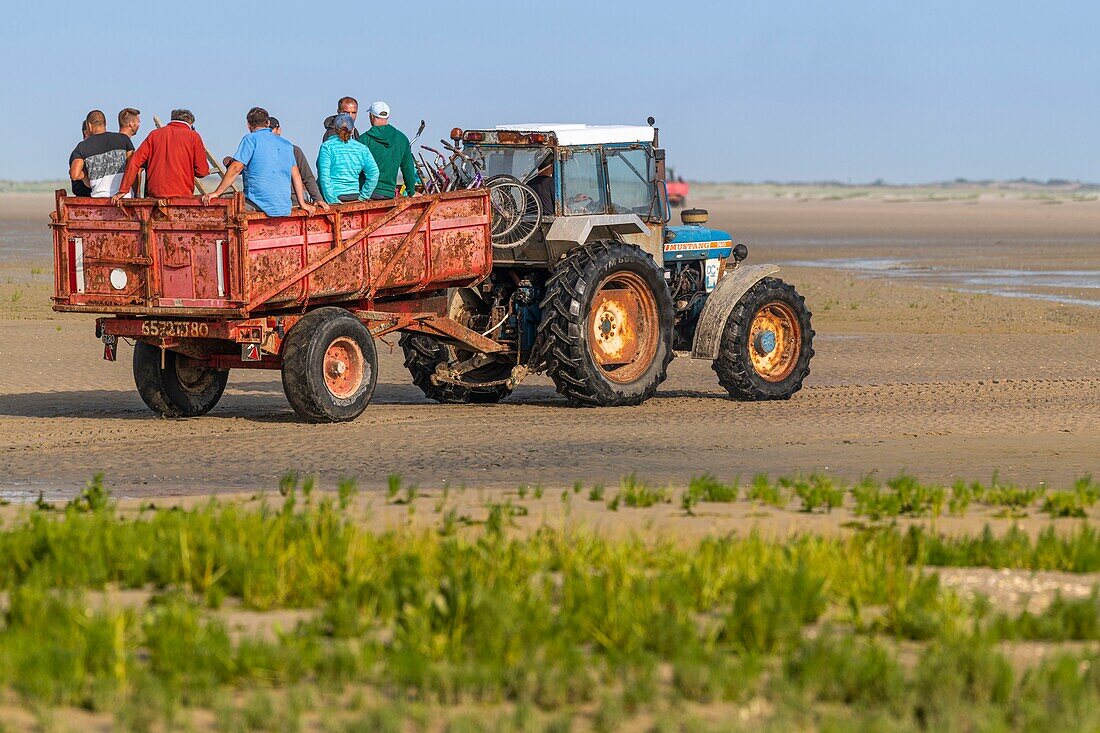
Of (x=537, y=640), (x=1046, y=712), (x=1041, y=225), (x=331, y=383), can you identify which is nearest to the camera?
(x=1046, y=712)

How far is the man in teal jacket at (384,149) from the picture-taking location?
13.1 metres

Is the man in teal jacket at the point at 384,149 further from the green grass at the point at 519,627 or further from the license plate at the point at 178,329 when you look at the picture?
the green grass at the point at 519,627

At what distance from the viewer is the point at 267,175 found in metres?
12.0

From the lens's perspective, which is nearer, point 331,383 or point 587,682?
point 587,682

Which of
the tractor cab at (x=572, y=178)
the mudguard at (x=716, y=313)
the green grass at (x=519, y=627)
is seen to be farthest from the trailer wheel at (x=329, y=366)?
the green grass at (x=519, y=627)

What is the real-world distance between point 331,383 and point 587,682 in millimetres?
7292

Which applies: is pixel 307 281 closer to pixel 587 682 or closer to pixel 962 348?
pixel 587 682

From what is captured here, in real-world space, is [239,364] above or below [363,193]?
below

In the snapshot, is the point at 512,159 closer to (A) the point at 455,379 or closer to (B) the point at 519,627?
(A) the point at 455,379

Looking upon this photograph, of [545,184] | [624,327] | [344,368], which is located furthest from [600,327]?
[344,368]

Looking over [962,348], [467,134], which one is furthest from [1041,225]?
[467,134]

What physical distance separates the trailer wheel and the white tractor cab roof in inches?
84.4

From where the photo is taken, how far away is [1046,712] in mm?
5105

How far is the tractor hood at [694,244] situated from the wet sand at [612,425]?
1279 millimetres
